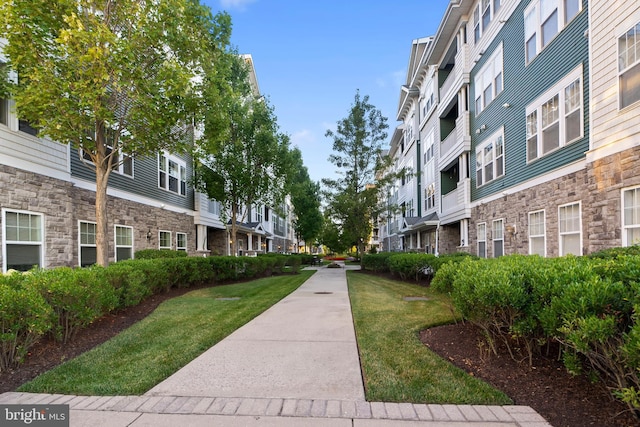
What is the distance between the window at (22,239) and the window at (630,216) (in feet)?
37.2

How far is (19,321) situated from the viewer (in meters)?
4.42

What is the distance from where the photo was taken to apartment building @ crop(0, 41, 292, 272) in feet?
26.0

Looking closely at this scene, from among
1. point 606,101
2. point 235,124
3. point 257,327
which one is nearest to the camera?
point 257,327

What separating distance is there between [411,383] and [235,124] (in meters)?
14.1

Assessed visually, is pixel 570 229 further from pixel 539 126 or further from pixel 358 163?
pixel 358 163

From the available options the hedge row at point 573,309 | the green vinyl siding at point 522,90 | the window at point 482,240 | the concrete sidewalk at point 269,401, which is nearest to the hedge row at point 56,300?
the concrete sidewalk at point 269,401

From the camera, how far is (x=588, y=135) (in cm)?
812

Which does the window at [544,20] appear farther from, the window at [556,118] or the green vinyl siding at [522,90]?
the window at [556,118]

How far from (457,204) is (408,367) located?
13.6m

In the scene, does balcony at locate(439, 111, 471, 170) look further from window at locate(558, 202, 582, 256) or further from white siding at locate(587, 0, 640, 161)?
white siding at locate(587, 0, 640, 161)

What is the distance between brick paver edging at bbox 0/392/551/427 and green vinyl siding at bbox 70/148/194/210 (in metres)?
7.77

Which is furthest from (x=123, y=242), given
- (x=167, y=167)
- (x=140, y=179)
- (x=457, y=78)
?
(x=457, y=78)

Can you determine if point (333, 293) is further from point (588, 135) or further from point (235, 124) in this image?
point (235, 124)

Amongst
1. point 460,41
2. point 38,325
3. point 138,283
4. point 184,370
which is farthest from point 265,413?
point 460,41
